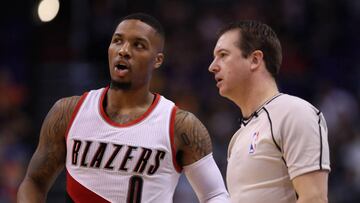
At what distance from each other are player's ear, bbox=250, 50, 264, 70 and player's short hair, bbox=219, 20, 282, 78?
0.9 inches

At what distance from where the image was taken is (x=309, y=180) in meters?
3.75

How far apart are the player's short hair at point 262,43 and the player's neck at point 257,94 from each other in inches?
4.0

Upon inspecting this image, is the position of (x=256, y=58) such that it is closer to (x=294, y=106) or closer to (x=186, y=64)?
(x=294, y=106)

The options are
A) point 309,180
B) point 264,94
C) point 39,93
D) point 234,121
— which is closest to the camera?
point 309,180

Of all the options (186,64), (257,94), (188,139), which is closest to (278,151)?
(257,94)

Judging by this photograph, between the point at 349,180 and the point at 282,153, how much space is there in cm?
627

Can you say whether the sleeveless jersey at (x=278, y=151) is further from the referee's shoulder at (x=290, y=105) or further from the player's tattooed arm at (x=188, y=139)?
the player's tattooed arm at (x=188, y=139)

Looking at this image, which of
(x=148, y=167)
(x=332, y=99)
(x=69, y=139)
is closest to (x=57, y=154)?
(x=69, y=139)

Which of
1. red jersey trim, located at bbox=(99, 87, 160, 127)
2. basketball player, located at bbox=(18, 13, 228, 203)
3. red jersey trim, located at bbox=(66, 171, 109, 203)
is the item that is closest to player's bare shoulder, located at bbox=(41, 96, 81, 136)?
basketball player, located at bbox=(18, 13, 228, 203)

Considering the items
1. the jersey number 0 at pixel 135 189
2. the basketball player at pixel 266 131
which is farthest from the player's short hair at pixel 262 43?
the jersey number 0 at pixel 135 189

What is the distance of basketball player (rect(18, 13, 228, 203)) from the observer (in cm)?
426

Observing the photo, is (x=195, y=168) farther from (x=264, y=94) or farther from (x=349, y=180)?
(x=349, y=180)

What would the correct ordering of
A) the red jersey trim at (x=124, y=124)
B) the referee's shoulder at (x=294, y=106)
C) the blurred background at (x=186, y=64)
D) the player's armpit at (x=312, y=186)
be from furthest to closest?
the blurred background at (x=186, y=64)
the red jersey trim at (x=124, y=124)
the referee's shoulder at (x=294, y=106)
the player's armpit at (x=312, y=186)

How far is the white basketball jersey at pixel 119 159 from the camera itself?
4.25 metres
